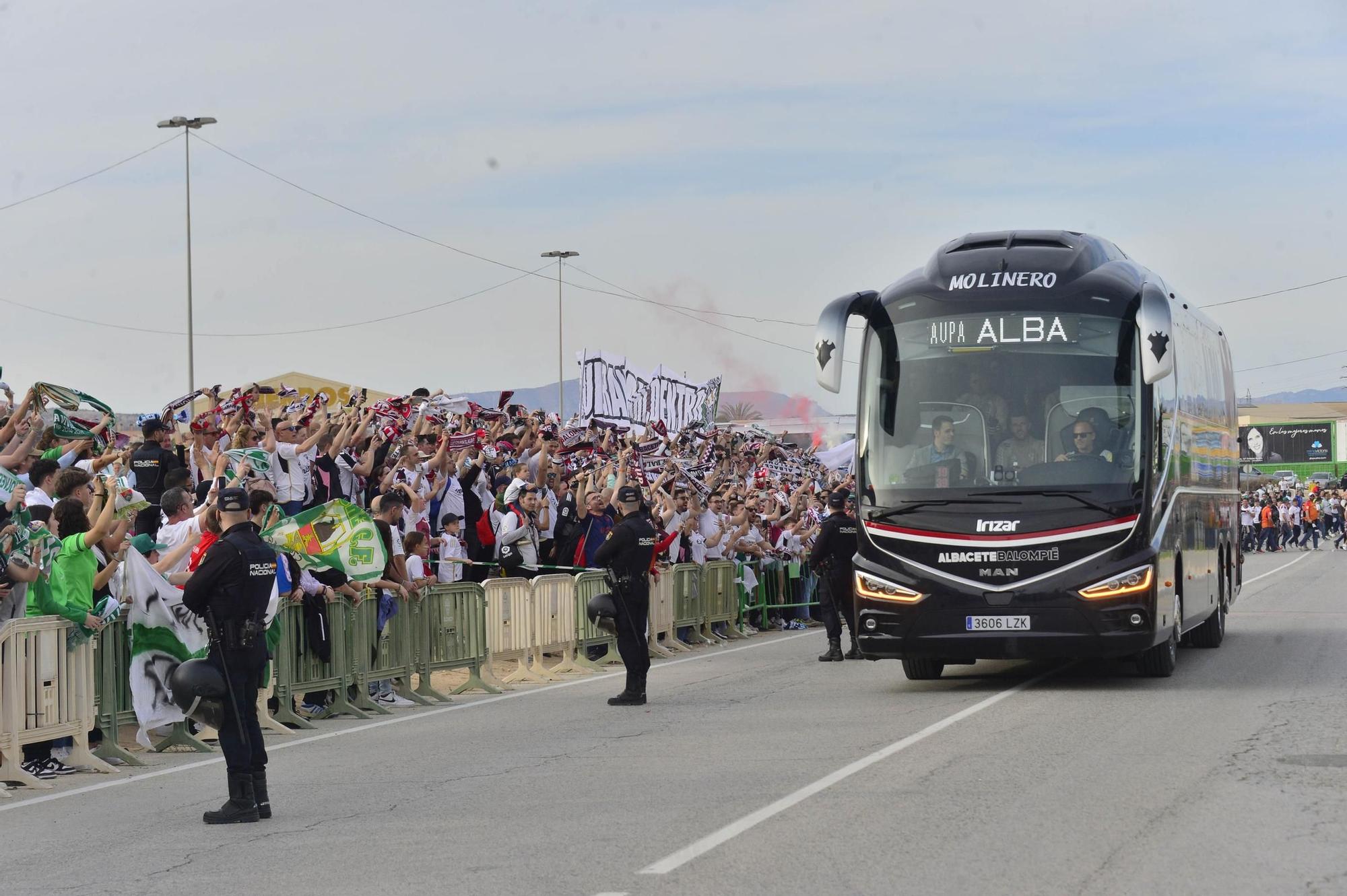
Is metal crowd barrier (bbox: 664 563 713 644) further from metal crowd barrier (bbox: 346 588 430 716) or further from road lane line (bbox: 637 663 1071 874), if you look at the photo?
road lane line (bbox: 637 663 1071 874)

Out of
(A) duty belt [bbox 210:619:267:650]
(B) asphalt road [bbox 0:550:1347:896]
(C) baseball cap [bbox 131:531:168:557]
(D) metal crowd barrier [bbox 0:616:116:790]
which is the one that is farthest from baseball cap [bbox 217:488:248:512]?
(C) baseball cap [bbox 131:531:168:557]

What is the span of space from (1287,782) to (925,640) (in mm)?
5023

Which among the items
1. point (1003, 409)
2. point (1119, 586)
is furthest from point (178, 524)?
point (1119, 586)

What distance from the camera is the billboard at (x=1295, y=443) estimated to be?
12000 centimetres

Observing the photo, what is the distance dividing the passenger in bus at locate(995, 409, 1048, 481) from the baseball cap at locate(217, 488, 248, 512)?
7101mm

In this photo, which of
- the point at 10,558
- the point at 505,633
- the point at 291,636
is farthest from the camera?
the point at 505,633

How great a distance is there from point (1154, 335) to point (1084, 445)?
109cm

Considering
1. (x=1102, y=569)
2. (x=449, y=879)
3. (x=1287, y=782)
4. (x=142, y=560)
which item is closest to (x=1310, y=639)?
(x=1102, y=569)

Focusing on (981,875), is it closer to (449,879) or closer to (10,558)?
(449,879)

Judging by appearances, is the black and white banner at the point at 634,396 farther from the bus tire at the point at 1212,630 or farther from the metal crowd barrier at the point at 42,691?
the metal crowd barrier at the point at 42,691

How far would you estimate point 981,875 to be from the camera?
7.03 m

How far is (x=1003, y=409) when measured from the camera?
14.4 meters

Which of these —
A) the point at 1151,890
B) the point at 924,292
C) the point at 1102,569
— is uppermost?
the point at 924,292

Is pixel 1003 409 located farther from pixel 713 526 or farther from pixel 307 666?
pixel 713 526
